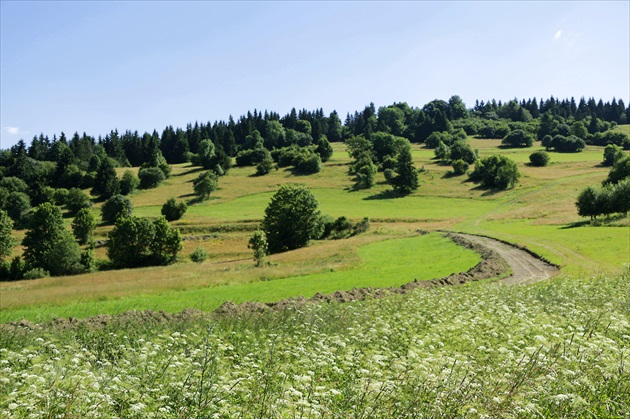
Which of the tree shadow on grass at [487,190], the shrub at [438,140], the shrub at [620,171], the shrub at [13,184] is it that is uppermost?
the shrub at [438,140]

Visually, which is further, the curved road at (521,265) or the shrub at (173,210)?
the shrub at (173,210)

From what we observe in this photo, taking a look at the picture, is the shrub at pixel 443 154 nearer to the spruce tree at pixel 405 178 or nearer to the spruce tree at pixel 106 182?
the spruce tree at pixel 405 178

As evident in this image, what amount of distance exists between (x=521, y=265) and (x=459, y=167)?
340 ft

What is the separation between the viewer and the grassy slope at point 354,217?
3678cm

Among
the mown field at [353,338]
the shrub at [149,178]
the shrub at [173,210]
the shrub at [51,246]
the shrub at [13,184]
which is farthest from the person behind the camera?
the shrub at [149,178]

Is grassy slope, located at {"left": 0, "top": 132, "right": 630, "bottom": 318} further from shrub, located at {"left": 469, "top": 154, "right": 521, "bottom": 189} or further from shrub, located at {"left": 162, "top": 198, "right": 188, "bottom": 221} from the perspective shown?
shrub, located at {"left": 469, "top": 154, "right": 521, "bottom": 189}

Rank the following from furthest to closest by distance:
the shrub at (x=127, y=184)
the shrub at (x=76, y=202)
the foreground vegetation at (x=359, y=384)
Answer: the shrub at (x=127, y=184) → the shrub at (x=76, y=202) → the foreground vegetation at (x=359, y=384)

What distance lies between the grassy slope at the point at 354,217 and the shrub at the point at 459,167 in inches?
197

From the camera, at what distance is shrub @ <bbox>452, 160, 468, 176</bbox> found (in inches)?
5344

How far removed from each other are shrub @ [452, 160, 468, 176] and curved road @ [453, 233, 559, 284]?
8752 centimetres

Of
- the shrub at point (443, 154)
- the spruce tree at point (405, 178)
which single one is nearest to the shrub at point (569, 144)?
the shrub at point (443, 154)

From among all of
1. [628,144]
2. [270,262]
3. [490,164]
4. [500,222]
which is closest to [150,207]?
[270,262]

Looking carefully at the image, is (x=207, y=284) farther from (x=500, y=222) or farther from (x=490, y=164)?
(x=490, y=164)

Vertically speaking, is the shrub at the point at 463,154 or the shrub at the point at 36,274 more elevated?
the shrub at the point at 463,154
